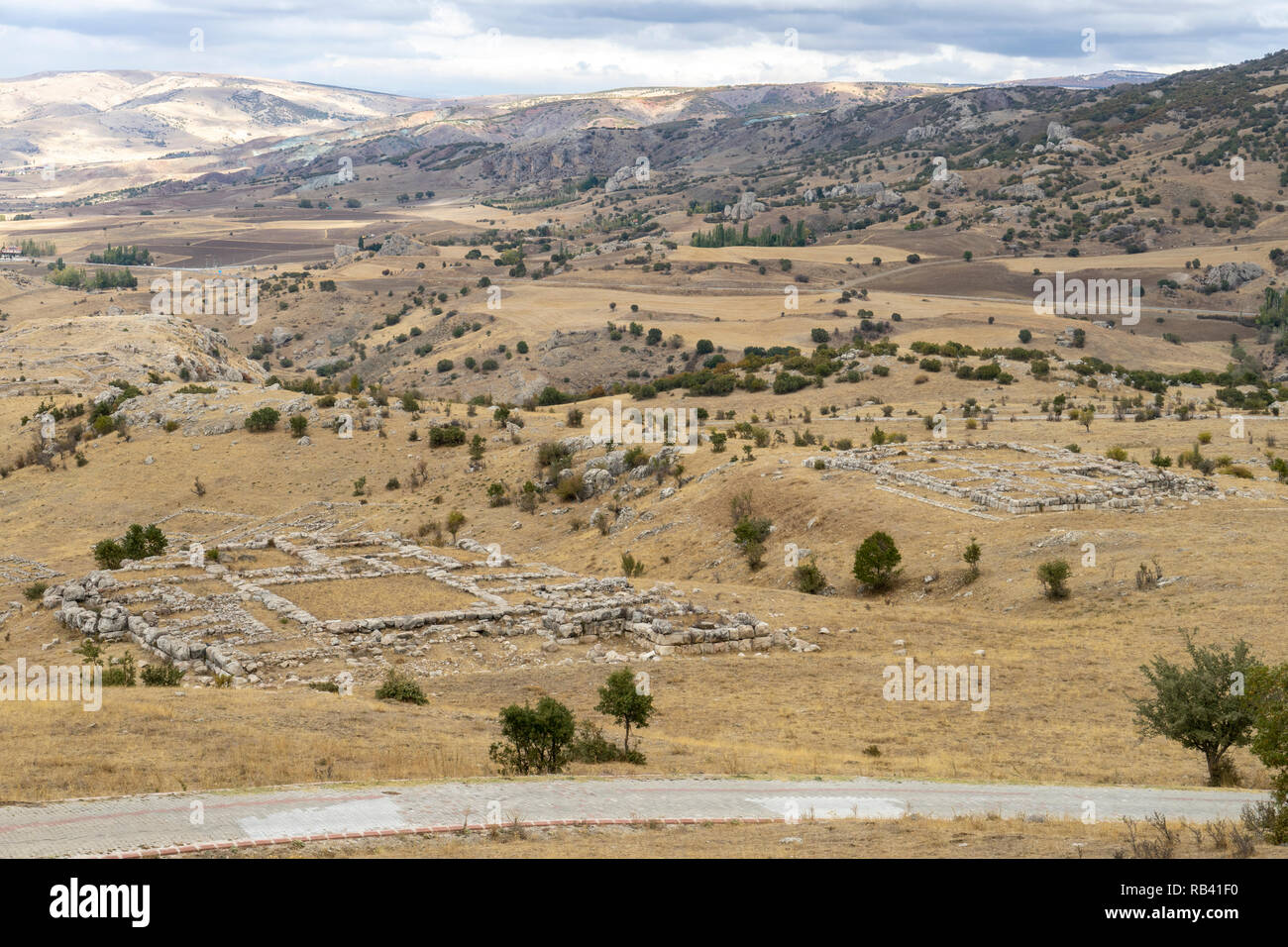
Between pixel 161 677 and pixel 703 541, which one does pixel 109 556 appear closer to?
pixel 161 677

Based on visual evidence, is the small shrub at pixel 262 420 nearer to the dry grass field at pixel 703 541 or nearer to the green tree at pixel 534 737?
the dry grass field at pixel 703 541

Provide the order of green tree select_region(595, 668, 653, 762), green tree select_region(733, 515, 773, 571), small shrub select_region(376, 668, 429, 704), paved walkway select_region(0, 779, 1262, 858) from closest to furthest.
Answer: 1. paved walkway select_region(0, 779, 1262, 858)
2. green tree select_region(595, 668, 653, 762)
3. small shrub select_region(376, 668, 429, 704)
4. green tree select_region(733, 515, 773, 571)

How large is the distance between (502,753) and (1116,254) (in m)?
121

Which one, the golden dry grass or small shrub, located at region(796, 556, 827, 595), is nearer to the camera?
the golden dry grass

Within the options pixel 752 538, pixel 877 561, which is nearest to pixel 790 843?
pixel 877 561

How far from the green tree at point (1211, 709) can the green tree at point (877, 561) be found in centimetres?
1292

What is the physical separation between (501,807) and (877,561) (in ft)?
60.5

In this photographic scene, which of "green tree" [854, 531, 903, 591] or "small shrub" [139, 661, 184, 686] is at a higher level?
"green tree" [854, 531, 903, 591]

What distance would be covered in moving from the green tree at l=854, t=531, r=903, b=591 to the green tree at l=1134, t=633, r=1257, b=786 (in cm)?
1292

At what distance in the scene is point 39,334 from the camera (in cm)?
7825

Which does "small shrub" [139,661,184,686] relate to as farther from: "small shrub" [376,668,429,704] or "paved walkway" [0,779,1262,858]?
"paved walkway" [0,779,1262,858]

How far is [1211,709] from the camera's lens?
51.8 feet

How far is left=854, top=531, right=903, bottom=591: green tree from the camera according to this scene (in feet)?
95.6

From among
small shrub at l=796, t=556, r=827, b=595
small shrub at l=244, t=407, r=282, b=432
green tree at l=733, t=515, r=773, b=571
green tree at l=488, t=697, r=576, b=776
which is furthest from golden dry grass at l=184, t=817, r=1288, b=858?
small shrub at l=244, t=407, r=282, b=432
